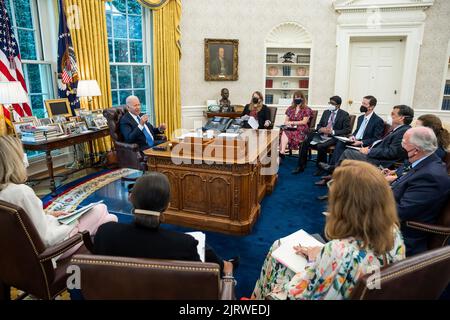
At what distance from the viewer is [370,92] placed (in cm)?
748

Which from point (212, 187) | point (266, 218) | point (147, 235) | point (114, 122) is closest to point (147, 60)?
point (114, 122)

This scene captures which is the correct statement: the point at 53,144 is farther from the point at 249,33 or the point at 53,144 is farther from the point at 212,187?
the point at 249,33

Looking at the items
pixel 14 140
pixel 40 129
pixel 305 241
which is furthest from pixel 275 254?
pixel 40 129

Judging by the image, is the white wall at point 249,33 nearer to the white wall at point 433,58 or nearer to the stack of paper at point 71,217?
the white wall at point 433,58

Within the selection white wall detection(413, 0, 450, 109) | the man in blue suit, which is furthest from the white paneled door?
the man in blue suit

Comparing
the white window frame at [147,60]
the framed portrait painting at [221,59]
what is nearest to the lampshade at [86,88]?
the white window frame at [147,60]

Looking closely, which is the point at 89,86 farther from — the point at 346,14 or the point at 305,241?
the point at 346,14

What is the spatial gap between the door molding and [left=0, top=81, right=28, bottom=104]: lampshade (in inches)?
246

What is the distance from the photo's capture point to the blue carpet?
285 cm

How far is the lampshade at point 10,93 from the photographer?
12.4ft

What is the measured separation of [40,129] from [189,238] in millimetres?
3635

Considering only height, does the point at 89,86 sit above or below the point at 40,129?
above

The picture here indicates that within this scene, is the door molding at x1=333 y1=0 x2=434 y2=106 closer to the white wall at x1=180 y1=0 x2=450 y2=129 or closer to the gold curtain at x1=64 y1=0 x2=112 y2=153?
the white wall at x1=180 y1=0 x2=450 y2=129
